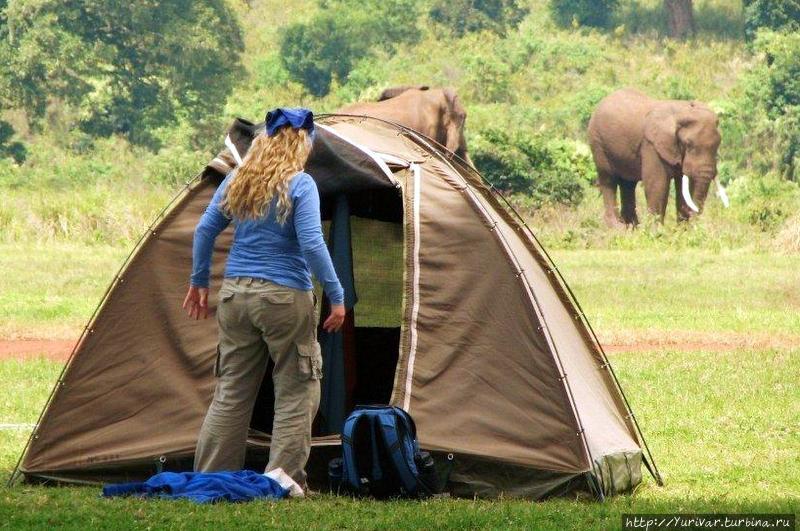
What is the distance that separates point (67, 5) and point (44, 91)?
2321mm

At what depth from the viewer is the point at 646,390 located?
36.9 feet

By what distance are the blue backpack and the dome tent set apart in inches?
10.4

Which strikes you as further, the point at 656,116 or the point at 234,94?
the point at 234,94

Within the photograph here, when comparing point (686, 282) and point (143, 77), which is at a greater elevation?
point (143, 77)

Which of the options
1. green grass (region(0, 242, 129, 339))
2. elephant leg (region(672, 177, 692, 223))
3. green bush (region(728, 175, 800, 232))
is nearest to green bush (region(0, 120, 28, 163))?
green grass (region(0, 242, 129, 339))

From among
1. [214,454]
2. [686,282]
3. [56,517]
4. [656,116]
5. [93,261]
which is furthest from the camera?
[656,116]

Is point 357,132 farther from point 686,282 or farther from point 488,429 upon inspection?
point 686,282

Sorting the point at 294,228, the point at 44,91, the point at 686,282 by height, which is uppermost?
the point at 44,91

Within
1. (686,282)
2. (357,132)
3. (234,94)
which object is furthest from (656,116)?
(357,132)

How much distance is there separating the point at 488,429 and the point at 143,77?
35.3m

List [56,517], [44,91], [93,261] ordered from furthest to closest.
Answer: [44,91]
[93,261]
[56,517]

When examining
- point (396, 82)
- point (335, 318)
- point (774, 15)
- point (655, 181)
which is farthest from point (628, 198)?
point (335, 318)

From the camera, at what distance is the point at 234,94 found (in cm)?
4306

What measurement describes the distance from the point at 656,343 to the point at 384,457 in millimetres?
7410
